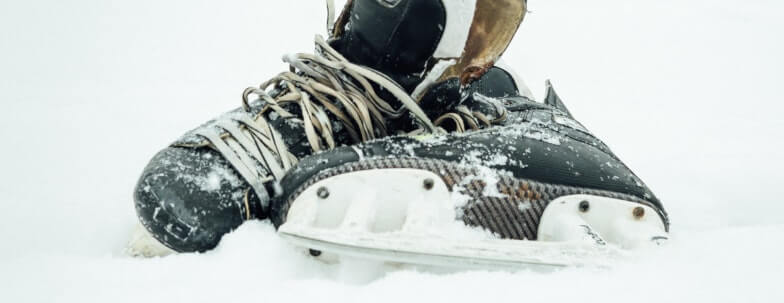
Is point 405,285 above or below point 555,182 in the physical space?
below

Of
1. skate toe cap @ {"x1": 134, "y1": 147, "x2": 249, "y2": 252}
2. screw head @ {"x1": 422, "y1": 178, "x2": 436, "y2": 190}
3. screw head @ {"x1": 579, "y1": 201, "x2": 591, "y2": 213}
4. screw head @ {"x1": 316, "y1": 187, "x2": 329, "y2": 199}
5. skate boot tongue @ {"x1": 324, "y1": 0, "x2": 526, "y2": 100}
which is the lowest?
skate toe cap @ {"x1": 134, "y1": 147, "x2": 249, "y2": 252}

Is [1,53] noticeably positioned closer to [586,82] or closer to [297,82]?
[297,82]

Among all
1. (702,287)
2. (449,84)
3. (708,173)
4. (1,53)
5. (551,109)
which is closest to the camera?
(702,287)

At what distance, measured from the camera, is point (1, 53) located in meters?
2.35

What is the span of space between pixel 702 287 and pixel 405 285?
281 millimetres

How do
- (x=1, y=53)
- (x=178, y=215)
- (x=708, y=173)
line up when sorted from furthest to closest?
(x=1, y=53)
(x=708, y=173)
(x=178, y=215)

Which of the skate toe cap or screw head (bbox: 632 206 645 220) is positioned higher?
screw head (bbox: 632 206 645 220)

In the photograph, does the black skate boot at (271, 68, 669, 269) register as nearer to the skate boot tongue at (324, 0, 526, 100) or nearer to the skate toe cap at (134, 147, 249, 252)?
the skate toe cap at (134, 147, 249, 252)

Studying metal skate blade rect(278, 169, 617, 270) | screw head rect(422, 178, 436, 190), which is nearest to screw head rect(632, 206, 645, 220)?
metal skate blade rect(278, 169, 617, 270)

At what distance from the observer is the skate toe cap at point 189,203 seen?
872 mm

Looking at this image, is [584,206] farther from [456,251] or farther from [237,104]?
[237,104]

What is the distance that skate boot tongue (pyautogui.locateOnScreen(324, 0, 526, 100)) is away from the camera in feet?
3.37

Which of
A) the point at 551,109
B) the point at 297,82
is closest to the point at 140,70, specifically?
the point at 297,82

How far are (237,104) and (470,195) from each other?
1462 millimetres
